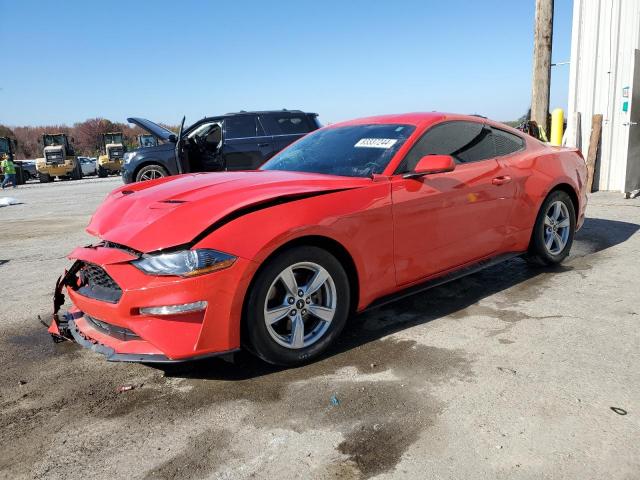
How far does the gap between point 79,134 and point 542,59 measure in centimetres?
6867

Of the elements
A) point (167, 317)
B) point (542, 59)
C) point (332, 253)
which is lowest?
point (167, 317)

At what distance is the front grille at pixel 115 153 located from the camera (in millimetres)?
34031

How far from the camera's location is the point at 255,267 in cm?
276

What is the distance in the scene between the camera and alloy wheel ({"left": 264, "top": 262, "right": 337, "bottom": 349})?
295 centimetres

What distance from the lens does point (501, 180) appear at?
161 inches

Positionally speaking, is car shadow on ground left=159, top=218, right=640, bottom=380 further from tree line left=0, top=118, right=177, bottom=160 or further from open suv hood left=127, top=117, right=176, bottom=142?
tree line left=0, top=118, right=177, bottom=160

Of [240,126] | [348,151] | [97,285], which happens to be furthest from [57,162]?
[97,285]

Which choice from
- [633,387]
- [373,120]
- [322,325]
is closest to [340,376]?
[322,325]

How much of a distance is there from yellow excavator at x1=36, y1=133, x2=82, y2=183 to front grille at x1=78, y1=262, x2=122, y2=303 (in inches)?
1189

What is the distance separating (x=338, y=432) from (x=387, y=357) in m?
0.85

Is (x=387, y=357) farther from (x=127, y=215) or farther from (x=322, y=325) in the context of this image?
(x=127, y=215)

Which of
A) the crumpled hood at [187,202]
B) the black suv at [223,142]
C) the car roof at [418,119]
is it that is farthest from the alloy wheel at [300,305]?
the black suv at [223,142]

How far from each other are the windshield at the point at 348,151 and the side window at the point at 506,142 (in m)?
0.96

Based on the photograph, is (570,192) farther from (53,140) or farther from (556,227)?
(53,140)
